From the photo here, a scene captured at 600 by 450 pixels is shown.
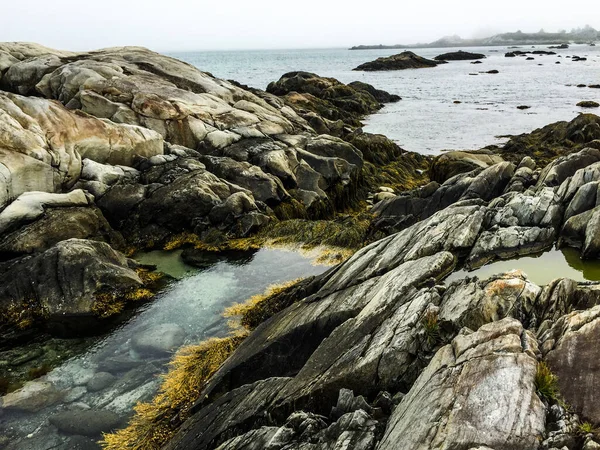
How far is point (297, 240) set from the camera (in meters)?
25.5

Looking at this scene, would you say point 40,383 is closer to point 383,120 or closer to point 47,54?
point 47,54

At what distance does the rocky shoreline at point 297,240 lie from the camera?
25.4 ft

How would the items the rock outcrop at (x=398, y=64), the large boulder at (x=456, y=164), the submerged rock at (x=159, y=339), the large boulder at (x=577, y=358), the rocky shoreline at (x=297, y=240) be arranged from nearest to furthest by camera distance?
the large boulder at (x=577, y=358) < the rocky shoreline at (x=297, y=240) < the submerged rock at (x=159, y=339) < the large boulder at (x=456, y=164) < the rock outcrop at (x=398, y=64)

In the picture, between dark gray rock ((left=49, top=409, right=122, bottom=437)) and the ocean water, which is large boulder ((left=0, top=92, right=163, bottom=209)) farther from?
the ocean water

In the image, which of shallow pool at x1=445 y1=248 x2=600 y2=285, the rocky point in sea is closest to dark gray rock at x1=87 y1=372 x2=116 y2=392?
the rocky point in sea

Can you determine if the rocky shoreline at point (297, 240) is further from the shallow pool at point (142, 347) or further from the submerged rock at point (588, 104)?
the submerged rock at point (588, 104)

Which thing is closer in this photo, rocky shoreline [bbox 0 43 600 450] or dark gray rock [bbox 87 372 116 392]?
rocky shoreline [bbox 0 43 600 450]

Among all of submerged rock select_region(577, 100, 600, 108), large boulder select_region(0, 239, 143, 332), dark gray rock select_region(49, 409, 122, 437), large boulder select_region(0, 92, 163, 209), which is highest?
submerged rock select_region(577, 100, 600, 108)

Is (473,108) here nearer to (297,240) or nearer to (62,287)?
(297,240)

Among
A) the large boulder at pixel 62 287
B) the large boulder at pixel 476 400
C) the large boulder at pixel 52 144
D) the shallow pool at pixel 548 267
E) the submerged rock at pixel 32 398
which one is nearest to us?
the large boulder at pixel 476 400

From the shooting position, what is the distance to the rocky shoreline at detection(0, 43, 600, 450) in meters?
7.74

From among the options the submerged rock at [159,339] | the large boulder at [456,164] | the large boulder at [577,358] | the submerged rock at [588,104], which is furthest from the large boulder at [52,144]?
the submerged rock at [588,104]


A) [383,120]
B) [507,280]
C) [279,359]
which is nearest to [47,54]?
[279,359]

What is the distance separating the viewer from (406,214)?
28375mm
